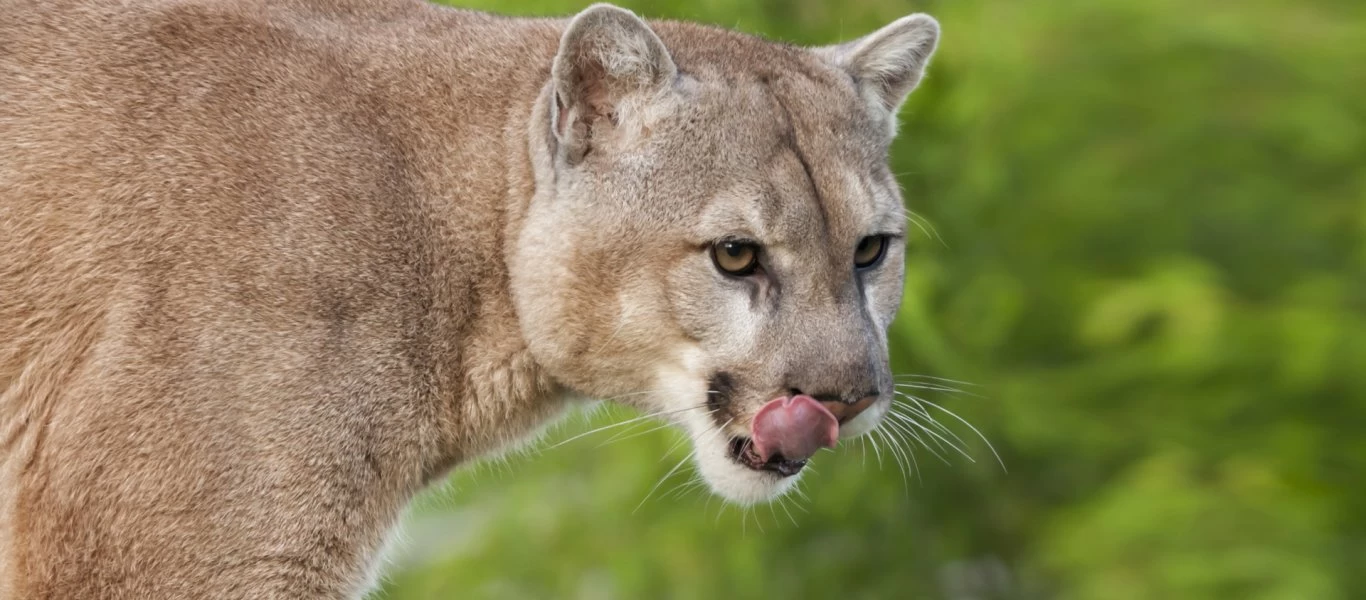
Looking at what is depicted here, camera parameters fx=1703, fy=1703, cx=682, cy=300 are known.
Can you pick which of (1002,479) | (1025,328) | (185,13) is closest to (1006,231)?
(1025,328)

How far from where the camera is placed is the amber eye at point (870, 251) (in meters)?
5.44

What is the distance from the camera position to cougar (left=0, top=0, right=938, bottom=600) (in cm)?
473

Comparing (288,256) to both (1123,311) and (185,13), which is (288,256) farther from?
(1123,311)

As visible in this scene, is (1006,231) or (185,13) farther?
(1006,231)

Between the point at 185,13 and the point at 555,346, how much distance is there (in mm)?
1533

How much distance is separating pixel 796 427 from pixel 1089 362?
619cm

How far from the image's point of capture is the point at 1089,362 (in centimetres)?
1076

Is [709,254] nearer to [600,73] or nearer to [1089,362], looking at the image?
[600,73]

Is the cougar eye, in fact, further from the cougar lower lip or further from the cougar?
the cougar lower lip

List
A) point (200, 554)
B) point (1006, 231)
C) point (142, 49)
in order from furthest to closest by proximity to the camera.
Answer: point (1006, 231) → point (142, 49) → point (200, 554)

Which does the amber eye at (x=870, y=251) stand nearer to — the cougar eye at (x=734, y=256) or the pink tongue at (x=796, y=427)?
the cougar eye at (x=734, y=256)

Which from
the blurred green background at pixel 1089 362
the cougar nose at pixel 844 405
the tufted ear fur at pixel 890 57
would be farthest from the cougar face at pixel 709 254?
the blurred green background at pixel 1089 362

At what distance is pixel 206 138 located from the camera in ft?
16.2

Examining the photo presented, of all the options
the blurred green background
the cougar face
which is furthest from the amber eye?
the blurred green background
